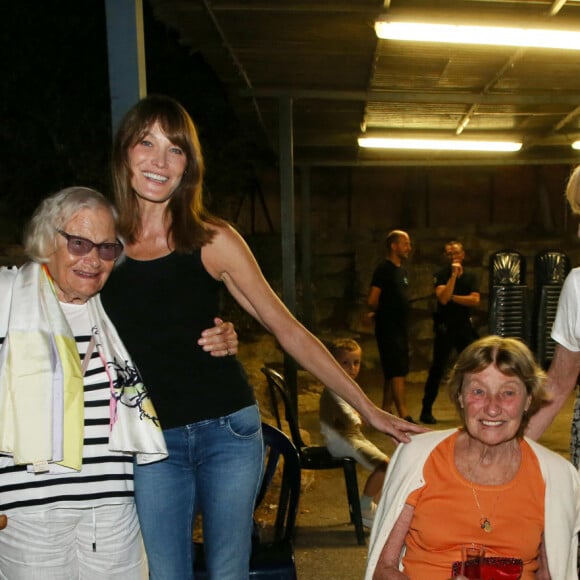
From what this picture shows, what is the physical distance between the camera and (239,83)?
639cm

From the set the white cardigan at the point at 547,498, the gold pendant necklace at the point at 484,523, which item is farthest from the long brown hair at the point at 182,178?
the gold pendant necklace at the point at 484,523

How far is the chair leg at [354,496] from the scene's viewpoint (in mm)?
4348

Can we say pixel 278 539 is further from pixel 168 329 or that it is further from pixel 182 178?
pixel 182 178

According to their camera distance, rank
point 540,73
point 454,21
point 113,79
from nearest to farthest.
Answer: point 113,79 < point 454,21 < point 540,73

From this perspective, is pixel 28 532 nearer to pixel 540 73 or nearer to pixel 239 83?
pixel 239 83

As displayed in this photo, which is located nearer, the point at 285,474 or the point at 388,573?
the point at 388,573

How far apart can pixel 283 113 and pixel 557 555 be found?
5159 millimetres

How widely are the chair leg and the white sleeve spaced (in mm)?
2109

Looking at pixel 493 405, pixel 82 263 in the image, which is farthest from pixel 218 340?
pixel 493 405

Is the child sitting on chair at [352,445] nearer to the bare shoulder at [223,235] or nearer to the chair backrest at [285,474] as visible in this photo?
the chair backrest at [285,474]

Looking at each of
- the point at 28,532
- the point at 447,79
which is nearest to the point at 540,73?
the point at 447,79

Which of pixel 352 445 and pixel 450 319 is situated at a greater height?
pixel 450 319

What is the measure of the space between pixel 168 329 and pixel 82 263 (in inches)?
12.2

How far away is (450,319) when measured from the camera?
24.3 ft
